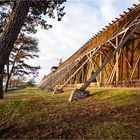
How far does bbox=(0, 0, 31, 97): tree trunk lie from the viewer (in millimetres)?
6754

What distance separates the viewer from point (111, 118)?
20.6 feet

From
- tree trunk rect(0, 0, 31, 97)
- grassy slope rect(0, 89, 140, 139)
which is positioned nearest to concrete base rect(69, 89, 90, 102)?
grassy slope rect(0, 89, 140, 139)

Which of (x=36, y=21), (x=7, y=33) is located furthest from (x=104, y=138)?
(x=36, y=21)

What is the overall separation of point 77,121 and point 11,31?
123 inches

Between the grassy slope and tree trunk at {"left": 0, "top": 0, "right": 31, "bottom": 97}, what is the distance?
1.67 metres

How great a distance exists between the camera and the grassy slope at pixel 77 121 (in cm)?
541

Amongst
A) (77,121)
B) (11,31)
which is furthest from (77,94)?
(11,31)

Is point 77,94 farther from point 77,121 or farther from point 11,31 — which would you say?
point 11,31

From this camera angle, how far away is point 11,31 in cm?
691

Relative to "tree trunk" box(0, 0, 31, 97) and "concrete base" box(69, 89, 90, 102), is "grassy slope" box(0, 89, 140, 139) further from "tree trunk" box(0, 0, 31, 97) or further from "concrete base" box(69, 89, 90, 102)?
"tree trunk" box(0, 0, 31, 97)

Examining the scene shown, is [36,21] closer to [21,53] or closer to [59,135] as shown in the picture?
[59,135]

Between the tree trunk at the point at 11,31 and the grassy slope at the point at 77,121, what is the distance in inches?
65.8

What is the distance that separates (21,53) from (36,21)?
2434cm

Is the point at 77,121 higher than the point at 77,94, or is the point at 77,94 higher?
the point at 77,94
